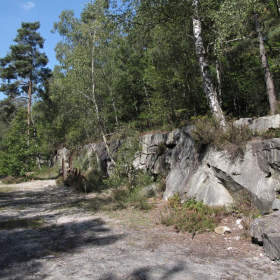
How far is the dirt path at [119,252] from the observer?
3832 mm

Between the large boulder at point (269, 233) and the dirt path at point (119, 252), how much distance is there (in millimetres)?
148

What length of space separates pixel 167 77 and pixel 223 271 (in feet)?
38.7

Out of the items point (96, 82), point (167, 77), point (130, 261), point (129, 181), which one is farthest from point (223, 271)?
point (96, 82)

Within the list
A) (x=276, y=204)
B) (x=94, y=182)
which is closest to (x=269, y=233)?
(x=276, y=204)

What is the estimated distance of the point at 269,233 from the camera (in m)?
4.24

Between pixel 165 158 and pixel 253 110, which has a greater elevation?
pixel 253 110

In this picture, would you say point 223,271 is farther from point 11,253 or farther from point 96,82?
point 96,82

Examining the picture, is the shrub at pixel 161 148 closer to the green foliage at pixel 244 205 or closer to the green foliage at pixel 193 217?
the green foliage at pixel 193 217

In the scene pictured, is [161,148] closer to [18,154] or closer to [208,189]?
[208,189]

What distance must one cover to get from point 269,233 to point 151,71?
12.7 m

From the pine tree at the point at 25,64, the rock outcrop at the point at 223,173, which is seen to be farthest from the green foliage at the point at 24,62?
the rock outcrop at the point at 223,173

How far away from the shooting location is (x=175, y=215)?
6637 millimetres

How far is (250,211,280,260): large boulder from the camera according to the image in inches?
160

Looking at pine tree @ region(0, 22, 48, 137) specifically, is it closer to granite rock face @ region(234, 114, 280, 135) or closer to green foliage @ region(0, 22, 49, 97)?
green foliage @ region(0, 22, 49, 97)
